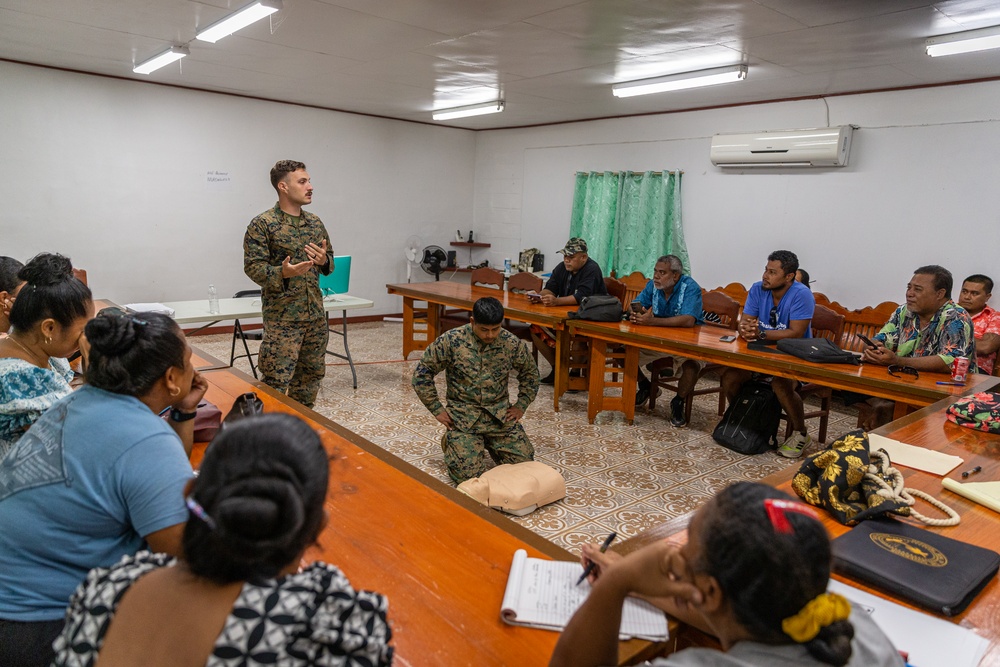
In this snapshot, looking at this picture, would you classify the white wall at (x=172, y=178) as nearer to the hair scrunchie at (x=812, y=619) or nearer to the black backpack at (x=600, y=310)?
the black backpack at (x=600, y=310)

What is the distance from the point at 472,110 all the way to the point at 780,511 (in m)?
6.42

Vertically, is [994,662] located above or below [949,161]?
below

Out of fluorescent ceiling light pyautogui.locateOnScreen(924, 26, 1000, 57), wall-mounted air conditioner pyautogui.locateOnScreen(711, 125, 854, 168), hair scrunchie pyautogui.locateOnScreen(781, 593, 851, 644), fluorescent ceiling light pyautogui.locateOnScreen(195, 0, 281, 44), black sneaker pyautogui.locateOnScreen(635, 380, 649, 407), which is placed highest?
fluorescent ceiling light pyautogui.locateOnScreen(924, 26, 1000, 57)

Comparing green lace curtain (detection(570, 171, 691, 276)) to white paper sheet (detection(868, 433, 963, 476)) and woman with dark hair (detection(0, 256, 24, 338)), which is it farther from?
woman with dark hair (detection(0, 256, 24, 338))

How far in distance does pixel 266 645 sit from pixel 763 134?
5.95 metres

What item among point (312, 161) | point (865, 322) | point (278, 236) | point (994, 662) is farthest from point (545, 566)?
point (312, 161)

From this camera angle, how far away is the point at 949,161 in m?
4.79

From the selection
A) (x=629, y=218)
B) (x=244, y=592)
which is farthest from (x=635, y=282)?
(x=244, y=592)

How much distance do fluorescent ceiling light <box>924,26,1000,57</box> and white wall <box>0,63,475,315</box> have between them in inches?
234

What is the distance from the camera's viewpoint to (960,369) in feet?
9.94

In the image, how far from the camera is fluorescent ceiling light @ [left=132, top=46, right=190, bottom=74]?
15.0ft

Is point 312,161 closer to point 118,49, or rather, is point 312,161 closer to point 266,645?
point 118,49

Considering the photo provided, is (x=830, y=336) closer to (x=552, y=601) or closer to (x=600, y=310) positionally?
(x=600, y=310)

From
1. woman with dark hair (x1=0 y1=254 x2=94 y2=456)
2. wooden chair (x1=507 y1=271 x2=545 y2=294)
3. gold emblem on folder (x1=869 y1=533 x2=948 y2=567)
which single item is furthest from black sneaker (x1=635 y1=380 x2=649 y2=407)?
woman with dark hair (x1=0 y1=254 x2=94 y2=456)
